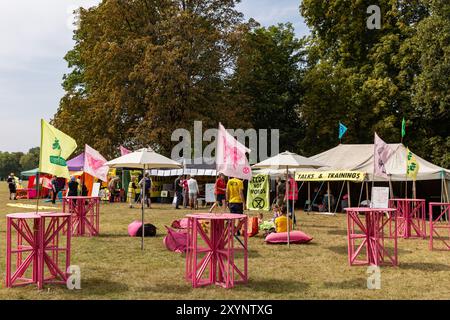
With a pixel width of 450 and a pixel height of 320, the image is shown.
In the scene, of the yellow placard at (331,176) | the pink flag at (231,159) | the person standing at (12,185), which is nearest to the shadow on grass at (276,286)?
the pink flag at (231,159)

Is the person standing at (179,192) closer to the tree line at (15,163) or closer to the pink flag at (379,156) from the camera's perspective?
the pink flag at (379,156)

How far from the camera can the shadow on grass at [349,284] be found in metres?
7.57

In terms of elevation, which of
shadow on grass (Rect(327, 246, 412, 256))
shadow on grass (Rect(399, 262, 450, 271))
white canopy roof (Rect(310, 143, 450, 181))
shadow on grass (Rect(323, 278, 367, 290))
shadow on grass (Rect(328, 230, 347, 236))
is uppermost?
white canopy roof (Rect(310, 143, 450, 181))

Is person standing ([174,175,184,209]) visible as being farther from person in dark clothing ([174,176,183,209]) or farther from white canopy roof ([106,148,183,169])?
white canopy roof ([106,148,183,169])

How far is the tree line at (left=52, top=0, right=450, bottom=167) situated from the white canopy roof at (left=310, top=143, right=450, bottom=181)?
5.01 meters

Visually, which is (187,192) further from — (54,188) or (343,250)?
(343,250)

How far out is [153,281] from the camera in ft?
25.7

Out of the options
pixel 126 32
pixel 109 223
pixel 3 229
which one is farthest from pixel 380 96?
pixel 3 229

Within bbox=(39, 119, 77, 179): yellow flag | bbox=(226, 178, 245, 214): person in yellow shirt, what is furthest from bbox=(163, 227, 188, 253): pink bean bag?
bbox=(39, 119, 77, 179): yellow flag

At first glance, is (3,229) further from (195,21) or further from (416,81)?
(416,81)

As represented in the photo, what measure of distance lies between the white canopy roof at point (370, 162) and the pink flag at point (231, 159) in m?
11.2

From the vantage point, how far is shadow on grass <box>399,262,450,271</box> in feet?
30.1

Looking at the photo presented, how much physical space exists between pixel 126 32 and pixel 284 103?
11.0m

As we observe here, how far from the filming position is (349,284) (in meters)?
7.79
